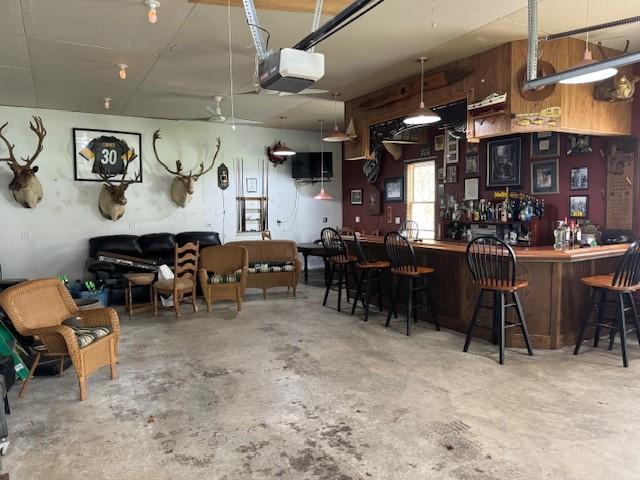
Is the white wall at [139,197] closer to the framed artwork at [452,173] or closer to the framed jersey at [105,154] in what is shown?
the framed jersey at [105,154]

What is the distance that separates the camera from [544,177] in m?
5.10

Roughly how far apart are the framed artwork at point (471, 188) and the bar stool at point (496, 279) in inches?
75.4

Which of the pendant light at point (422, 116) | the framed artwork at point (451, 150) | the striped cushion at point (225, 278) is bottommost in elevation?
the striped cushion at point (225, 278)

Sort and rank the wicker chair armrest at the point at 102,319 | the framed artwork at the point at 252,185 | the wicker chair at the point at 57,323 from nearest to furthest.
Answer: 1. the wicker chair at the point at 57,323
2. the wicker chair armrest at the point at 102,319
3. the framed artwork at the point at 252,185

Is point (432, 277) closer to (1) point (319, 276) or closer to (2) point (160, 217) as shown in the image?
(1) point (319, 276)

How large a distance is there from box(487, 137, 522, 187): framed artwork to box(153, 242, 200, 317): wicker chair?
386 cm

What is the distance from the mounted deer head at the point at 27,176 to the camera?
615 cm

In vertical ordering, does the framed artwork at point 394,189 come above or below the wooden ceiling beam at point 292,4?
below

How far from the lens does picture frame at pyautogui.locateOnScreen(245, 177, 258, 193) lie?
28.1ft

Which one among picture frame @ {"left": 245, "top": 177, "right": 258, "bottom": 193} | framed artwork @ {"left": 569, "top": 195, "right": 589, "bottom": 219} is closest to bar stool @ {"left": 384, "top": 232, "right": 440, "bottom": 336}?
framed artwork @ {"left": 569, "top": 195, "right": 589, "bottom": 219}

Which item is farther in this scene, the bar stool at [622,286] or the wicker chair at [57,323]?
the bar stool at [622,286]

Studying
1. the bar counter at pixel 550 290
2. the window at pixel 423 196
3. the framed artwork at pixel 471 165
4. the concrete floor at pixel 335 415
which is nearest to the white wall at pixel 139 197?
the window at pixel 423 196

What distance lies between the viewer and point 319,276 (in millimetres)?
8484

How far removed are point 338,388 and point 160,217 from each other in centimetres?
551
